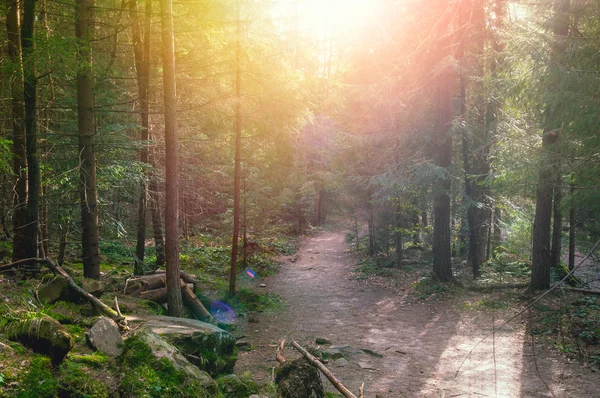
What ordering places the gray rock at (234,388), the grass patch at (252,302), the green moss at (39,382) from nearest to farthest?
the green moss at (39,382), the gray rock at (234,388), the grass patch at (252,302)

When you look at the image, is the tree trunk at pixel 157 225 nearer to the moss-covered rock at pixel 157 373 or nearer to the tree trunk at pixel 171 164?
the tree trunk at pixel 171 164

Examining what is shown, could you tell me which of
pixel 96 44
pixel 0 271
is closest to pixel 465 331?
pixel 0 271

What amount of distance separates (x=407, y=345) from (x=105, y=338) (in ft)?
25.0

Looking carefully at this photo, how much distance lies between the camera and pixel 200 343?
23.1 ft

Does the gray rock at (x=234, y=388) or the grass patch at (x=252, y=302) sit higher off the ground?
the gray rock at (x=234, y=388)

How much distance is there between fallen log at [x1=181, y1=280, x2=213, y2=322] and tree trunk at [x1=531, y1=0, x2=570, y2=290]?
31.9 feet

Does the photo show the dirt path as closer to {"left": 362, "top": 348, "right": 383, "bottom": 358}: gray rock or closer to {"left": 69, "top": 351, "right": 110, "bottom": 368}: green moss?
{"left": 362, "top": 348, "right": 383, "bottom": 358}: gray rock

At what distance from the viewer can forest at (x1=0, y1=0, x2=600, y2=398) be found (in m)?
6.74

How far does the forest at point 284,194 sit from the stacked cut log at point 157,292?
0.06 metres

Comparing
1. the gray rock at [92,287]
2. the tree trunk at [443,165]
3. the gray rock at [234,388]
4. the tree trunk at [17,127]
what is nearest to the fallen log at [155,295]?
the gray rock at [92,287]

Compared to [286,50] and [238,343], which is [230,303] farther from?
[286,50]

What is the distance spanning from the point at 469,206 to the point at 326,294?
700cm

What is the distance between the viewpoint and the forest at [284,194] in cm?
674

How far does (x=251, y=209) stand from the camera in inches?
727
